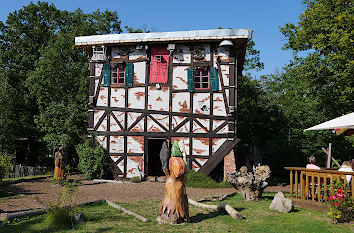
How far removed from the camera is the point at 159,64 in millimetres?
16250

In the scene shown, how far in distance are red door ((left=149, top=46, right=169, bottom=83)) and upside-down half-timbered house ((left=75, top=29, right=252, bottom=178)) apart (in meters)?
0.05

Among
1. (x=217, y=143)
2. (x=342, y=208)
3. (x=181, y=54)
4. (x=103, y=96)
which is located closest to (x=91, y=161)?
(x=103, y=96)

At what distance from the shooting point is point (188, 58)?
15977 mm

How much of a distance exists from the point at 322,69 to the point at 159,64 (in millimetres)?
8480

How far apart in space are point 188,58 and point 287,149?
923cm

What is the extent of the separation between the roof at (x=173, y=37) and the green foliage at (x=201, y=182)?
635cm

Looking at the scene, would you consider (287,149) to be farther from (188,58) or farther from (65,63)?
(65,63)

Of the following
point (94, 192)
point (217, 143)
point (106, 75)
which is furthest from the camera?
point (106, 75)

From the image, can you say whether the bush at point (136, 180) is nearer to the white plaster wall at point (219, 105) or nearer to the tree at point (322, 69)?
the white plaster wall at point (219, 105)

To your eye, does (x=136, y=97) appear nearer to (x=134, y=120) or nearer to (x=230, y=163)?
(x=134, y=120)

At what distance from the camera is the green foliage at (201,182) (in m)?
14.5

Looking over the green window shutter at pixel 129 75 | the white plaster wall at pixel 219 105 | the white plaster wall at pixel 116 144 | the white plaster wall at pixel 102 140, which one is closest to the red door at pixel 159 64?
the green window shutter at pixel 129 75

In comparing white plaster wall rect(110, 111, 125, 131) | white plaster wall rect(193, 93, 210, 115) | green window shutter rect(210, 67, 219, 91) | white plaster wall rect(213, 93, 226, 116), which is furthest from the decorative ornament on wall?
white plaster wall rect(110, 111, 125, 131)

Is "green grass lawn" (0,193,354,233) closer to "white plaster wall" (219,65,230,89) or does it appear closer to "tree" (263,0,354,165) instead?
"white plaster wall" (219,65,230,89)
